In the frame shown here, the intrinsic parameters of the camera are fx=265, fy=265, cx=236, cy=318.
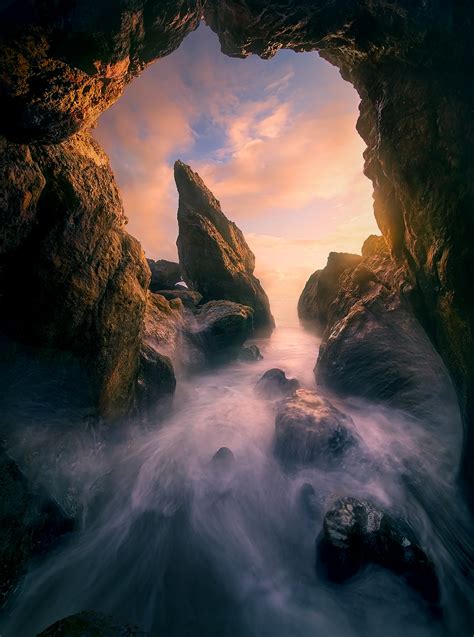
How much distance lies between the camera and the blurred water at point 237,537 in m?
3.58

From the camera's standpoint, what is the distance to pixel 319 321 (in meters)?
19.6

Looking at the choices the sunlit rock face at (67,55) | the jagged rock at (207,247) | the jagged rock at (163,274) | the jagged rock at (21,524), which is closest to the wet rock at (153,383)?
the jagged rock at (21,524)

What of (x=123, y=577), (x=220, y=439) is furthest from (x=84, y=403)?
(x=220, y=439)

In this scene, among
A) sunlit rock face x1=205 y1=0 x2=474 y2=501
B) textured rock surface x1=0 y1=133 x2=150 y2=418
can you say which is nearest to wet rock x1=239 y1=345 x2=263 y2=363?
textured rock surface x1=0 y1=133 x2=150 y2=418

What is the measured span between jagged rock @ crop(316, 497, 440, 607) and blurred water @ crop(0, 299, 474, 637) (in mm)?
161

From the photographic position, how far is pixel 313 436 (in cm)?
618

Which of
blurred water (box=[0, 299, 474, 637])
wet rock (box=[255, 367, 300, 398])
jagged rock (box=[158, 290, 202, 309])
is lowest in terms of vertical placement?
blurred water (box=[0, 299, 474, 637])

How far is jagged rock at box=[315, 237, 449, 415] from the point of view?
7.24m

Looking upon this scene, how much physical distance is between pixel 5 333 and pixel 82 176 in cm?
291

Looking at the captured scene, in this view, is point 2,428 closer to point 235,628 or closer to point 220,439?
point 235,628

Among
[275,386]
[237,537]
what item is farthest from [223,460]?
[275,386]

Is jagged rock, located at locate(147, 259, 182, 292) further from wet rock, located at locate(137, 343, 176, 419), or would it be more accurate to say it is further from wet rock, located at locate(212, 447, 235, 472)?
wet rock, located at locate(212, 447, 235, 472)

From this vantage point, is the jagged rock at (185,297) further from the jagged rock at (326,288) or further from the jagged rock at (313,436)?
the jagged rock at (313,436)

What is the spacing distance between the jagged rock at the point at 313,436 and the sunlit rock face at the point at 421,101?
2.25 meters
